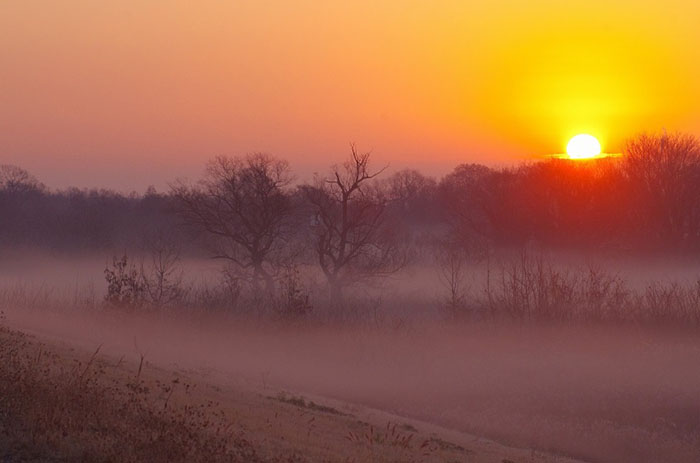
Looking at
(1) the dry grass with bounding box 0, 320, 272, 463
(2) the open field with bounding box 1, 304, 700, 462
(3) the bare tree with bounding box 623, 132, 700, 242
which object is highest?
(3) the bare tree with bounding box 623, 132, 700, 242

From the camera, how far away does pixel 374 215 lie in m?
51.0

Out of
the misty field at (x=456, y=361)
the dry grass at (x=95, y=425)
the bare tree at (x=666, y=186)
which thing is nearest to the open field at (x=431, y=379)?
the misty field at (x=456, y=361)

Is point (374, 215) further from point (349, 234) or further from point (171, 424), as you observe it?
point (171, 424)

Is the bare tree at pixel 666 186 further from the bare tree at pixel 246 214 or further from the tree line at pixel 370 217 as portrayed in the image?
the bare tree at pixel 246 214

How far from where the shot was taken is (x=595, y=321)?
3234 centimetres

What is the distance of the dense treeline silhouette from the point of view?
49.5 m

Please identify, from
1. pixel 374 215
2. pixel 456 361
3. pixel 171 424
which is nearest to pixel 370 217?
pixel 374 215

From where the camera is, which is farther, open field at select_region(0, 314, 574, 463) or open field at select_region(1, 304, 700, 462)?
open field at select_region(1, 304, 700, 462)

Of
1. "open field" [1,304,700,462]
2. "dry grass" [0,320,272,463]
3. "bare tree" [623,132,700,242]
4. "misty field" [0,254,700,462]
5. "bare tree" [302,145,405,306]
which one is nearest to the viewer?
"dry grass" [0,320,272,463]

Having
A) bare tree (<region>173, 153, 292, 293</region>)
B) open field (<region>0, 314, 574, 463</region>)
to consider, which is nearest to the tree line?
bare tree (<region>173, 153, 292, 293</region>)

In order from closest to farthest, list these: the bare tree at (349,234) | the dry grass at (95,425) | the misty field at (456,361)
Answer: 1. the dry grass at (95,425)
2. the misty field at (456,361)
3. the bare tree at (349,234)

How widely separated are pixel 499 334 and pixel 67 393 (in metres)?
23.1

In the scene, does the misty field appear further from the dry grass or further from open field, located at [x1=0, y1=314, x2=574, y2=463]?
the dry grass

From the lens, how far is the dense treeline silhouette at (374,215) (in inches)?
1948
